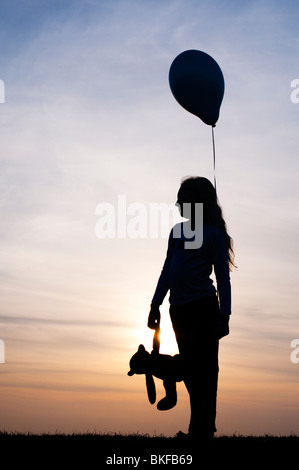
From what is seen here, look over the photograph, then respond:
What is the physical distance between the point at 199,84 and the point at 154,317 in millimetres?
2303

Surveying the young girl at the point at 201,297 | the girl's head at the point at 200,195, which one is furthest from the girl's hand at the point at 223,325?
the girl's head at the point at 200,195

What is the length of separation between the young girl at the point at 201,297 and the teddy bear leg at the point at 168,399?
137mm

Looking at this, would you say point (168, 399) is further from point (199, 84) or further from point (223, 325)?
point (199, 84)

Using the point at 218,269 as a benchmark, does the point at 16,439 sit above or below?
below

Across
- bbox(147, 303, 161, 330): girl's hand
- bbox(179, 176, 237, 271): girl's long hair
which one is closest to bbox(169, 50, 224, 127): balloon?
bbox(179, 176, 237, 271): girl's long hair

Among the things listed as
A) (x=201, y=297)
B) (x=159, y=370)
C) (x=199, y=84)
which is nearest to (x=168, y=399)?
(x=159, y=370)

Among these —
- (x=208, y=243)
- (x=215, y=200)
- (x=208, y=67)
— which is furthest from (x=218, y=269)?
(x=208, y=67)

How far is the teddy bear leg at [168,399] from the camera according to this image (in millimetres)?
4863

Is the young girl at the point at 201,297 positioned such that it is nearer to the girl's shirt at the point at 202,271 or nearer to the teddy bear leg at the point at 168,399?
the girl's shirt at the point at 202,271

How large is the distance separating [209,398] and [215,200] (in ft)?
5.63
